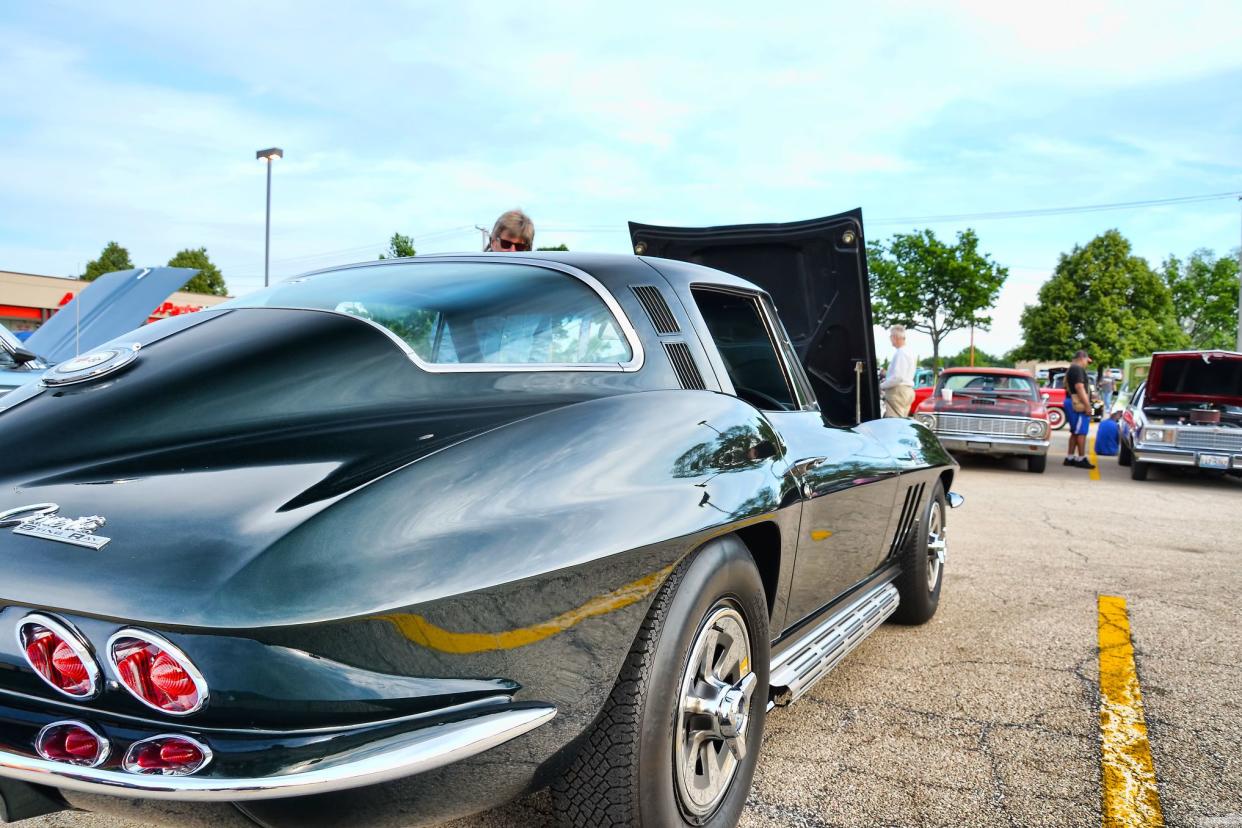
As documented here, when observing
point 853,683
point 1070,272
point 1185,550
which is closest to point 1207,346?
point 1070,272

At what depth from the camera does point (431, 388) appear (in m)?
1.89

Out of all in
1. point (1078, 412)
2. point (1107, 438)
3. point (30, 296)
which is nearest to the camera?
point (1078, 412)

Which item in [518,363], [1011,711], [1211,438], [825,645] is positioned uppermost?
[518,363]

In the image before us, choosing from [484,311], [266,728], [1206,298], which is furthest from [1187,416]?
[1206,298]

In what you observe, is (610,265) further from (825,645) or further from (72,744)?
(72,744)

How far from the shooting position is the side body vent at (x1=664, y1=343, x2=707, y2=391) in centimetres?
231

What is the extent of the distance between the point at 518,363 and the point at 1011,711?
7.46ft

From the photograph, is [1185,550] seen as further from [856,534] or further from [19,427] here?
[19,427]

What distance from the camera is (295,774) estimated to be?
134 centimetres

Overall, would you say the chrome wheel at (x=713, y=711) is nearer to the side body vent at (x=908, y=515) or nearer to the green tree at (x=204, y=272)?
the side body vent at (x=908, y=515)

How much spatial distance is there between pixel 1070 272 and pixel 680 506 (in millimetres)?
54310

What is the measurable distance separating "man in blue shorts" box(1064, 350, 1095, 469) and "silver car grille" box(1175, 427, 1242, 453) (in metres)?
1.76

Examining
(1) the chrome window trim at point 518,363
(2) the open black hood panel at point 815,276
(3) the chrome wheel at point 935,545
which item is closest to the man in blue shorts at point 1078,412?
(2) the open black hood panel at point 815,276

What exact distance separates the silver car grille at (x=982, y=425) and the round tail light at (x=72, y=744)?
12523 millimetres
